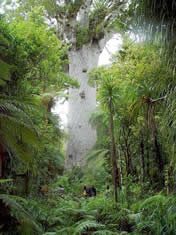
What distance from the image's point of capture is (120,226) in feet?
12.9

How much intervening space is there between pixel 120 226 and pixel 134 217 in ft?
1.45

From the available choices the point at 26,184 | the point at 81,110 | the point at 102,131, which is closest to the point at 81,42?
the point at 81,110

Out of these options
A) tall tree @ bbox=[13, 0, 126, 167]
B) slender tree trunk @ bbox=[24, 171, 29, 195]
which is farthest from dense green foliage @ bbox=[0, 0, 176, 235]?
tall tree @ bbox=[13, 0, 126, 167]

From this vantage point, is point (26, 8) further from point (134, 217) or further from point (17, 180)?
point (134, 217)

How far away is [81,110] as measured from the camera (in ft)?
36.1

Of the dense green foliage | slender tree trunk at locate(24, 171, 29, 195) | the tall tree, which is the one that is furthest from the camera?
the tall tree

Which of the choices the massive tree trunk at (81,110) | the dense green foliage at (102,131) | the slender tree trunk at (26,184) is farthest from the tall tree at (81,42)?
the slender tree trunk at (26,184)

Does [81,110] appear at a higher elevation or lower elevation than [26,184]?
higher

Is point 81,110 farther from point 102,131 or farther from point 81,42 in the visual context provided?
point 81,42

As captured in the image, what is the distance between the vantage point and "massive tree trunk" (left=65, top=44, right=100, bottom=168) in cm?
1055

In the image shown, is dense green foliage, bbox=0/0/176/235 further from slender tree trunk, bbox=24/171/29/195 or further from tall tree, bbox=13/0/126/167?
tall tree, bbox=13/0/126/167

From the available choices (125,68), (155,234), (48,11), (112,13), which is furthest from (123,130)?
(48,11)

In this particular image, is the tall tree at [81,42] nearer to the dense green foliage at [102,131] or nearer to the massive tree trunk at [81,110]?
the massive tree trunk at [81,110]

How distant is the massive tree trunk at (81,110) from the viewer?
10.5m
